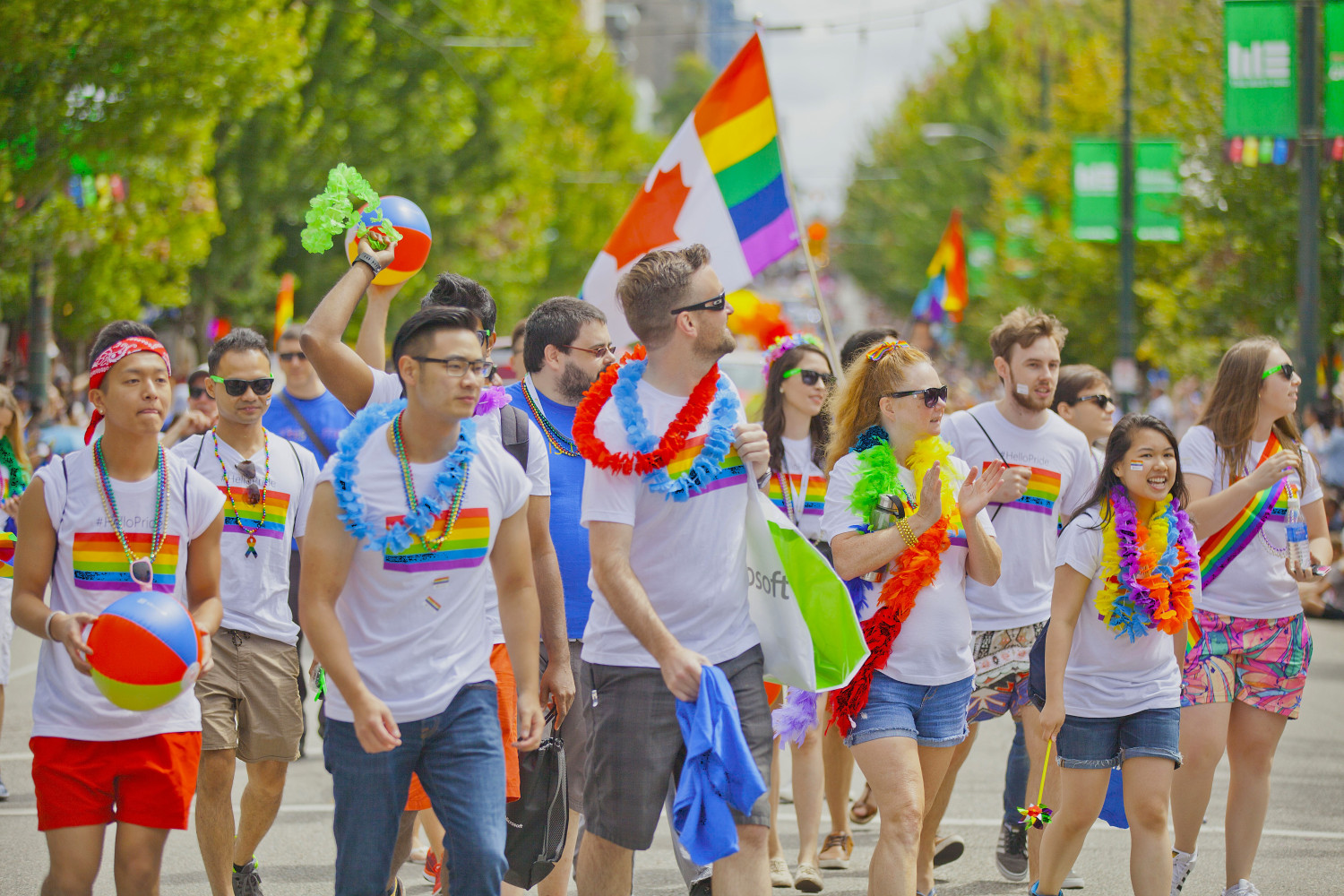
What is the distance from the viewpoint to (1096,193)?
22.2 metres

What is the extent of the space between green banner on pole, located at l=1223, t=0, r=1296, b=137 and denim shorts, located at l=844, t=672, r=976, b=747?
36.7 ft

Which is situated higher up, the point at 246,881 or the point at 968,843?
the point at 246,881

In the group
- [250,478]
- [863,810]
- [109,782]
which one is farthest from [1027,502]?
[109,782]

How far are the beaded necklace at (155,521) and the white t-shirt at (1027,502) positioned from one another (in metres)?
3.04

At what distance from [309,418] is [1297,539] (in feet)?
14.2

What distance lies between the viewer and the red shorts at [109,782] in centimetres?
411

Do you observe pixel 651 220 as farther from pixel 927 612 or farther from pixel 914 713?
pixel 914 713

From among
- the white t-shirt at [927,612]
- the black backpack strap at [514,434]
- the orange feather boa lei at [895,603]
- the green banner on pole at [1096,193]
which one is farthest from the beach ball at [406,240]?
the green banner on pole at [1096,193]

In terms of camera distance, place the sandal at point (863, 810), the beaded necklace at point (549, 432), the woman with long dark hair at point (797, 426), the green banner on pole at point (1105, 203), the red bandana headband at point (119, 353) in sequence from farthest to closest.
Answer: the green banner on pole at point (1105, 203)
the sandal at point (863, 810)
the woman with long dark hair at point (797, 426)
the beaded necklace at point (549, 432)
the red bandana headband at point (119, 353)

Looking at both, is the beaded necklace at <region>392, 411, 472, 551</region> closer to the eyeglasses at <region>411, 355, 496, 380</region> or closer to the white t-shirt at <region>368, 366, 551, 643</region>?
the eyeglasses at <region>411, 355, 496, 380</region>

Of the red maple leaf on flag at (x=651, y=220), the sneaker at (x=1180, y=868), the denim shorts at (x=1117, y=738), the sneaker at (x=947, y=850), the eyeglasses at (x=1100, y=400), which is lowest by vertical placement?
the sneaker at (x=947, y=850)

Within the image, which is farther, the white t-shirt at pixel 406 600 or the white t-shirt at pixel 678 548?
the white t-shirt at pixel 678 548

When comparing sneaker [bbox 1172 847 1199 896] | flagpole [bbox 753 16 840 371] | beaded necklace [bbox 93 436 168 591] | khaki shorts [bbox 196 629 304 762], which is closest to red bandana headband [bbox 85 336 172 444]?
beaded necklace [bbox 93 436 168 591]

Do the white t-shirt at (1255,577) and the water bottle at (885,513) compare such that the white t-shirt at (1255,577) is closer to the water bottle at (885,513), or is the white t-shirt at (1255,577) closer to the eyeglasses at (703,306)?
the water bottle at (885,513)
